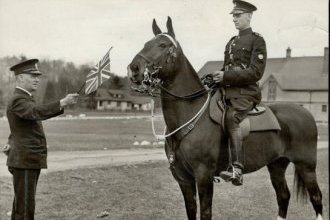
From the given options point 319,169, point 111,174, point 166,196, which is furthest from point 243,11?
point 319,169

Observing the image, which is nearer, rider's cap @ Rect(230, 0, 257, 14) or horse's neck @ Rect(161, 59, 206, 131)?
horse's neck @ Rect(161, 59, 206, 131)

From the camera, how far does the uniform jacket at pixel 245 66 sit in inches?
243

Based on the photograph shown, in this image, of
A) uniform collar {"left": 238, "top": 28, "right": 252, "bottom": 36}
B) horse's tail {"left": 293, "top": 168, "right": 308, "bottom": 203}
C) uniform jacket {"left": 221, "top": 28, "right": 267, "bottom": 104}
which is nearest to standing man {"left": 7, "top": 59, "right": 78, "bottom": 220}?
uniform jacket {"left": 221, "top": 28, "right": 267, "bottom": 104}

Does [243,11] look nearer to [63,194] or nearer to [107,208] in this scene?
[107,208]

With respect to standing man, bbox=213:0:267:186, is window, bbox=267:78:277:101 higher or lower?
lower

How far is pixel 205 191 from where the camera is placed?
5859 mm

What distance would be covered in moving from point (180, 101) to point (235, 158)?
1.10 metres

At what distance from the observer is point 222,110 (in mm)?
6148

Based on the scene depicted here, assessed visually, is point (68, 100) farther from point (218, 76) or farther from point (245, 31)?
point (245, 31)

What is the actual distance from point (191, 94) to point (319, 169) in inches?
430

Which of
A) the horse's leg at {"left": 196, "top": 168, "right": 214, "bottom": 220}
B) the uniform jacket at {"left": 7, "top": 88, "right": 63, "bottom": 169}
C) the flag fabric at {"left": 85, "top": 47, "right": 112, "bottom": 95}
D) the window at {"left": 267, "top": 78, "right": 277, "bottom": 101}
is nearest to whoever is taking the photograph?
the uniform jacket at {"left": 7, "top": 88, "right": 63, "bottom": 169}

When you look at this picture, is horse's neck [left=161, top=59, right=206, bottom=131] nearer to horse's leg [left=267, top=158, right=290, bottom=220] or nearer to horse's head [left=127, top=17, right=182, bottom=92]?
horse's head [left=127, top=17, right=182, bottom=92]

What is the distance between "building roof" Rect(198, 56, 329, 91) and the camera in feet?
216

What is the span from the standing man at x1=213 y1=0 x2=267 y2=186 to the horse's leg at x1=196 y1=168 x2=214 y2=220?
27 cm
